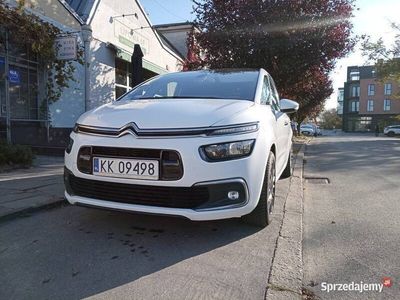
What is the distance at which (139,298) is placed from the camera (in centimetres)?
237

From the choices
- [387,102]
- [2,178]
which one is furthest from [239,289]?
[387,102]

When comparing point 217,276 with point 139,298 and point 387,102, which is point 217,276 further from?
point 387,102

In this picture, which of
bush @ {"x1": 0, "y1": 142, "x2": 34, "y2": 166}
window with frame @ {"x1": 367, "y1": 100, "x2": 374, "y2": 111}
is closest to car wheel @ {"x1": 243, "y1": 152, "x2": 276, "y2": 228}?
bush @ {"x1": 0, "y1": 142, "x2": 34, "y2": 166}

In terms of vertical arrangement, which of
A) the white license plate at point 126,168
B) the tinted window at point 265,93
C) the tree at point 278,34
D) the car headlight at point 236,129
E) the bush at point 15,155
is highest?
the tree at point 278,34

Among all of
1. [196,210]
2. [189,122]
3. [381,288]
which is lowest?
[381,288]

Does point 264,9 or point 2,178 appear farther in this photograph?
point 264,9

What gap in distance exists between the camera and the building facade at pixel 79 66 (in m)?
8.98

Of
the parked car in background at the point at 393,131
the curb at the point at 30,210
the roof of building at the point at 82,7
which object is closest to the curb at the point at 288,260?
the curb at the point at 30,210

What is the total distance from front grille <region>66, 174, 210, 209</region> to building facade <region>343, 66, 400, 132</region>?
8030cm

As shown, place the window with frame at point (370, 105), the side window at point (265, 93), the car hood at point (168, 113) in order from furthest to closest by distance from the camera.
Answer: the window with frame at point (370, 105)
the side window at point (265, 93)
the car hood at point (168, 113)

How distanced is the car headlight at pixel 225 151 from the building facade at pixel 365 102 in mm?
80021

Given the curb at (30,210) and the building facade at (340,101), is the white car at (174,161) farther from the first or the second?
the building facade at (340,101)

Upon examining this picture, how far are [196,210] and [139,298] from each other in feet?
2.98

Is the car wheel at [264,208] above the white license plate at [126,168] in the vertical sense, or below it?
below
